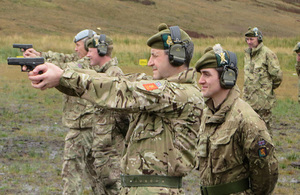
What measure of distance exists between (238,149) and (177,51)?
108 centimetres

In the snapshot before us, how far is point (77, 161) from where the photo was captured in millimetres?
8031

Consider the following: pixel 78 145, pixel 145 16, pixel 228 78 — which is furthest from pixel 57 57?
pixel 145 16

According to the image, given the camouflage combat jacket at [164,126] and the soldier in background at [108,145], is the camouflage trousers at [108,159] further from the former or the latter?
the camouflage combat jacket at [164,126]

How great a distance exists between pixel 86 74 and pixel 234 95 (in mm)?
1799

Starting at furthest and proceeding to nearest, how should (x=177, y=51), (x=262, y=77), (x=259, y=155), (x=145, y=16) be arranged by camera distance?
(x=145, y=16)
(x=262, y=77)
(x=259, y=155)
(x=177, y=51)

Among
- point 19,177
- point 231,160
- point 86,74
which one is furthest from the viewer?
point 19,177

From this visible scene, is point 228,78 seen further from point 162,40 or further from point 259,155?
point 162,40

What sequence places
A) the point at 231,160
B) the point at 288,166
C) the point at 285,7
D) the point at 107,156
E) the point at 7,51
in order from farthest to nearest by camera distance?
the point at 285,7
the point at 7,51
the point at 288,166
the point at 107,156
the point at 231,160

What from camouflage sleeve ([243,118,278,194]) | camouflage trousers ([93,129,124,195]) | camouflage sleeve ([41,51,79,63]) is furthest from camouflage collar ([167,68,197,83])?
camouflage sleeve ([41,51,79,63])

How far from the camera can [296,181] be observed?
1011 cm

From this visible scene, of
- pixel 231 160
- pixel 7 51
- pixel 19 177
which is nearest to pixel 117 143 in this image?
pixel 19 177

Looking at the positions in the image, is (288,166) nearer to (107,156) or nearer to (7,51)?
(107,156)

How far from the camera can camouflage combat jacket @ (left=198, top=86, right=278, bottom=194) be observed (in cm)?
470

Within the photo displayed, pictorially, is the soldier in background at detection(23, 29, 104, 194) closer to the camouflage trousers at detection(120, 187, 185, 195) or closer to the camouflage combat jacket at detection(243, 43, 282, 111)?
the camouflage trousers at detection(120, 187, 185, 195)
